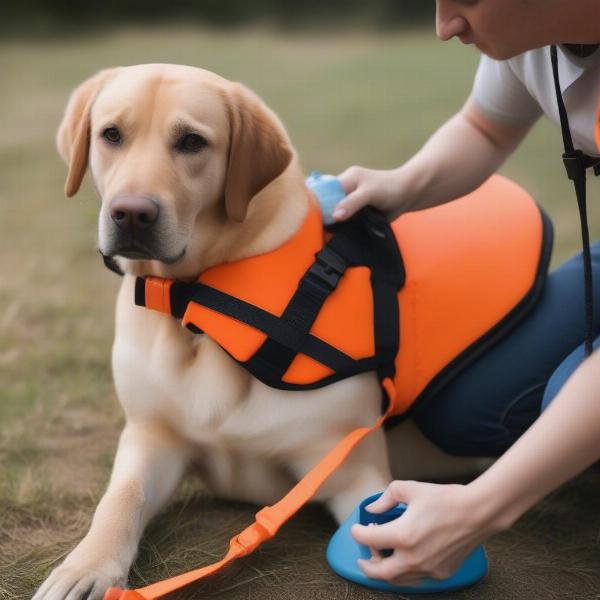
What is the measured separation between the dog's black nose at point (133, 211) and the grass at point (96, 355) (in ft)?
2.56

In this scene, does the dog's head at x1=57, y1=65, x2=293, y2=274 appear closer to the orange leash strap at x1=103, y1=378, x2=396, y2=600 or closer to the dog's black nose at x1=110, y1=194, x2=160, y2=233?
the dog's black nose at x1=110, y1=194, x2=160, y2=233

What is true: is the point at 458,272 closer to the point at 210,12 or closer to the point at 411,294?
the point at 411,294

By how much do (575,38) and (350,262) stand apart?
0.73m

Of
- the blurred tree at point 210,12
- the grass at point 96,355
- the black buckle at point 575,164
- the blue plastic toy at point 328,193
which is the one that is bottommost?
the blurred tree at point 210,12

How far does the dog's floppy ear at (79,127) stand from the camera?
2268 mm

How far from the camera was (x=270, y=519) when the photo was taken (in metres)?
2.02

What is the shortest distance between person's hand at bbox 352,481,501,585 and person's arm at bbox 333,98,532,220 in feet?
3.22

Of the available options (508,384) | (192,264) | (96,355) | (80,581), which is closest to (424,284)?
(508,384)

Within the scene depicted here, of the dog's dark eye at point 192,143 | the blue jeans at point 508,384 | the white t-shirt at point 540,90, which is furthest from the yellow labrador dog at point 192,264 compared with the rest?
the white t-shirt at point 540,90

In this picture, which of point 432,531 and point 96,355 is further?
point 96,355

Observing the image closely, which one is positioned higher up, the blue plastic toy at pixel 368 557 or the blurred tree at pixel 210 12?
the blue plastic toy at pixel 368 557

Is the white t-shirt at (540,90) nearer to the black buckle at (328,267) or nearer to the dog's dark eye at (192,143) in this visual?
the black buckle at (328,267)

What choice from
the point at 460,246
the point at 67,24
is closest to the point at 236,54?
the point at 67,24

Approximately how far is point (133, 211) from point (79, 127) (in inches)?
15.5
